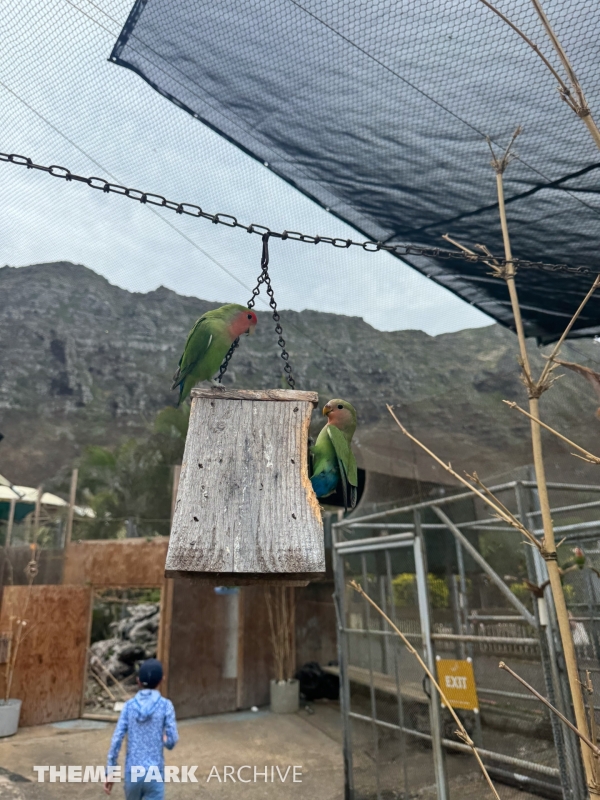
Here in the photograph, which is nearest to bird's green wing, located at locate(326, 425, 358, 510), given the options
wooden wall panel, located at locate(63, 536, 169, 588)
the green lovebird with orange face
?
the green lovebird with orange face

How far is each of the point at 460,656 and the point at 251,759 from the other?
2517mm

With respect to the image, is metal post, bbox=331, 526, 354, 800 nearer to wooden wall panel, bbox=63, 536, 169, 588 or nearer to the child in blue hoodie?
the child in blue hoodie

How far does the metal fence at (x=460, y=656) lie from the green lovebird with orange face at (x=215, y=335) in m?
1.77

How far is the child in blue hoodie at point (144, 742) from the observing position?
292cm

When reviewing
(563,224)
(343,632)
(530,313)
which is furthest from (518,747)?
(563,224)

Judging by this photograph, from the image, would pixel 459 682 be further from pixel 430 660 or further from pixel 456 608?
pixel 456 608

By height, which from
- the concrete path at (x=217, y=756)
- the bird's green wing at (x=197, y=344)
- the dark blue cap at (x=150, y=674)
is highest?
the bird's green wing at (x=197, y=344)

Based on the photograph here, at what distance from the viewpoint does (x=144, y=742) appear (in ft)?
9.73

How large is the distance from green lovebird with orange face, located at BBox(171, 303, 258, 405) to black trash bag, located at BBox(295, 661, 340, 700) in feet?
23.7

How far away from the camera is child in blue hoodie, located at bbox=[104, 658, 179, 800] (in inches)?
115

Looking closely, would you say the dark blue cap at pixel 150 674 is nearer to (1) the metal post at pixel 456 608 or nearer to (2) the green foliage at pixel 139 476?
(1) the metal post at pixel 456 608

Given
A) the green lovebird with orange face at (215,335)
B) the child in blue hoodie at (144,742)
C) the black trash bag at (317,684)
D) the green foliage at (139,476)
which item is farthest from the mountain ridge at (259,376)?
the green lovebird with orange face at (215,335)

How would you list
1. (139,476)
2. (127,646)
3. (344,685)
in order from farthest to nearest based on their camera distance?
(139,476), (127,646), (344,685)

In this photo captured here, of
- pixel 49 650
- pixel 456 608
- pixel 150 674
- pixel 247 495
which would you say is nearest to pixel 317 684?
pixel 49 650
